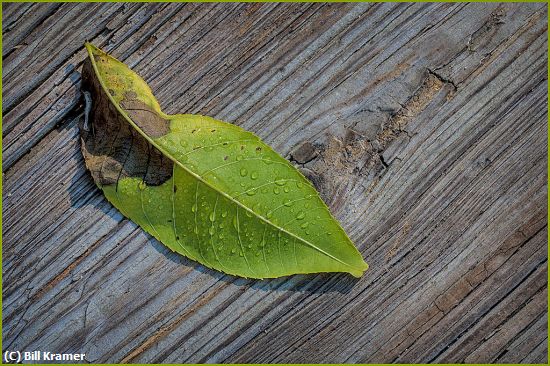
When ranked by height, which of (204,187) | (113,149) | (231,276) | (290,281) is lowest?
(290,281)

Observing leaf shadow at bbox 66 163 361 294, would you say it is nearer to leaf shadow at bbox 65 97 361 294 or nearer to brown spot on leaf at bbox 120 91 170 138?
leaf shadow at bbox 65 97 361 294

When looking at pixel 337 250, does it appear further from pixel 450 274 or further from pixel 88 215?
pixel 88 215

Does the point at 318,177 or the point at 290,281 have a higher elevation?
the point at 318,177

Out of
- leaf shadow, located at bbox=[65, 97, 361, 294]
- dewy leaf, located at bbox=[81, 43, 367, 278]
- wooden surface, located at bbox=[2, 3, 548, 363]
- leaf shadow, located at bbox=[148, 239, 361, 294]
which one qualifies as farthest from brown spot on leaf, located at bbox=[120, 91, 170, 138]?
leaf shadow, located at bbox=[148, 239, 361, 294]

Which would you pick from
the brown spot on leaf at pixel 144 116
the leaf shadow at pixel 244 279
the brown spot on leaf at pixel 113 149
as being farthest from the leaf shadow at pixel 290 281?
the brown spot on leaf at pixel 144 116

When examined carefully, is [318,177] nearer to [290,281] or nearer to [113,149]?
[290,281]

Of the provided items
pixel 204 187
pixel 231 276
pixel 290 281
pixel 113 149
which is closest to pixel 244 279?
pixel 231 276
